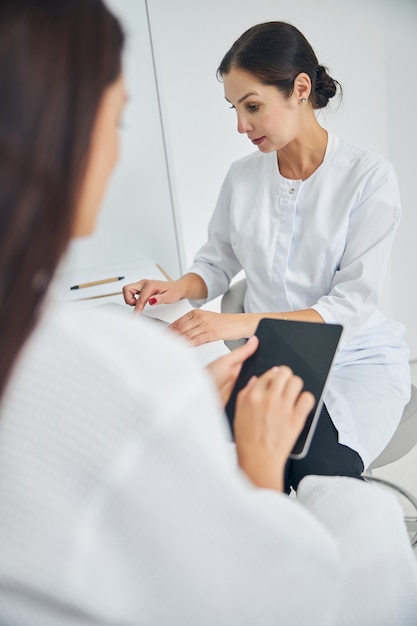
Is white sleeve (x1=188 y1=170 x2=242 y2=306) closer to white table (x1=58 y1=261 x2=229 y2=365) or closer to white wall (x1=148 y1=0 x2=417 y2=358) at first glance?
white table (x1=58 y1=261 x2=229 y2=365)

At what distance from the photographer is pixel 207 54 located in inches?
67.3

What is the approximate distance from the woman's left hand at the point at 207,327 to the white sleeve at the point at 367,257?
152 mm

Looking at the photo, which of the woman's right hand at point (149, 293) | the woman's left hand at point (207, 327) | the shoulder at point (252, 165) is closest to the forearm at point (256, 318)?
the woman's left hand at point (207, 327)

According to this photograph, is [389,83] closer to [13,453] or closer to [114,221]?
[114,221]

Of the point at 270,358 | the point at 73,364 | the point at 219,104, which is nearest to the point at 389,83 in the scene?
the point at 219,104

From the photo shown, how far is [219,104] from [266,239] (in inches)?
30.4

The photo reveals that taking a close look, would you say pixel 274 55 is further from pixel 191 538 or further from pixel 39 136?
pixel 191 538

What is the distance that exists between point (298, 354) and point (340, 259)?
0.43 metres

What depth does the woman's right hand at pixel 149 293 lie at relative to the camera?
3.74ft

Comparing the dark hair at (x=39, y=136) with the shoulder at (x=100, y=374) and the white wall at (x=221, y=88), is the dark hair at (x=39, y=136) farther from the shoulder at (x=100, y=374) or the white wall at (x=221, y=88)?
the white wall at (x=221, y=88)

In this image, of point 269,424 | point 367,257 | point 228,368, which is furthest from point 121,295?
point 269,424

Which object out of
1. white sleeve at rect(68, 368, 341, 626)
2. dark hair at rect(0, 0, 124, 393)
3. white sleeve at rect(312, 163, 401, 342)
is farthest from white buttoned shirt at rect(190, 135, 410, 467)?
dark hair at rect(0, 0, 124, 393)

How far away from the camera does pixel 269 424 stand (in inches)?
22.2

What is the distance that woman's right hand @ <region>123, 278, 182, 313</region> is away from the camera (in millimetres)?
1139
